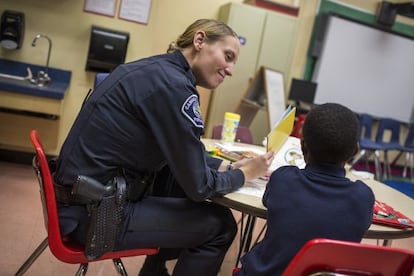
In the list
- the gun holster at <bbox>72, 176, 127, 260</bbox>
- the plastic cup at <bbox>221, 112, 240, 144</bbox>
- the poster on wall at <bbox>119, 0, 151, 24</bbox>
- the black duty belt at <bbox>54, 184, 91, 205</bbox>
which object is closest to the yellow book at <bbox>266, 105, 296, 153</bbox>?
the plastic cup at <bbox>221, 112, 240, 144</bbox>

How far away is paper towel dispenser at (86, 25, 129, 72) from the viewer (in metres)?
3.57

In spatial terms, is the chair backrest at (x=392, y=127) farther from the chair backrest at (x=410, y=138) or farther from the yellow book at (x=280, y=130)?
the yellow book at (x=280, y=130)

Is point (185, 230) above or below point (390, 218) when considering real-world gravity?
below

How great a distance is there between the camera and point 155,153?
133cm

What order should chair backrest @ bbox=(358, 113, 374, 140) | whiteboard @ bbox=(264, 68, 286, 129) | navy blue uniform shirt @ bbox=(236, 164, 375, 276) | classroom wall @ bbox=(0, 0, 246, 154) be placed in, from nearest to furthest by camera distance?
navy blue uniform shirt @ bbox=(236, 164, 375, 276) < classroom wall @ bbox=(0, 0, 246, 154) < whiteboard @ bbox=(264, 68, 286, 129) < chair backrest @ bbox=(358, 113, 374, 140)

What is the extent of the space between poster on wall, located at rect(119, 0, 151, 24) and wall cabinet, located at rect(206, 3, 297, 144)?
3.05 feet

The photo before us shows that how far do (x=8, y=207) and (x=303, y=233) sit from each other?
7.34 ft

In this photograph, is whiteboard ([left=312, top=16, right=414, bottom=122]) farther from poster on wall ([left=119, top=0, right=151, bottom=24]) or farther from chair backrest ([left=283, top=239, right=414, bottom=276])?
chair backrest ([left=283, top=239, right=414, bottom=276])

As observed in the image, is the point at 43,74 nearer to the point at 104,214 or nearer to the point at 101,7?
the point at 101,7

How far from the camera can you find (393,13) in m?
5.70

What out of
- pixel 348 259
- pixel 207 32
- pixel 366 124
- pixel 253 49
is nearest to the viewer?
pixel 348 259

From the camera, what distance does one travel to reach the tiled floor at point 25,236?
2.06 metres

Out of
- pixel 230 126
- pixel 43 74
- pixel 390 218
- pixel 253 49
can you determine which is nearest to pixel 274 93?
pixel 253 49

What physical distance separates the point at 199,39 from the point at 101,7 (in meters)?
2.50
